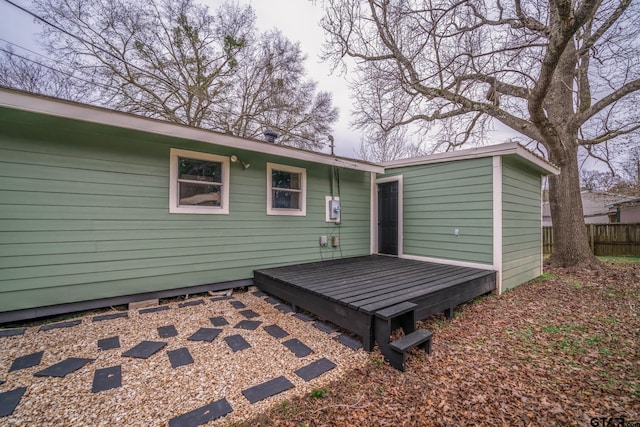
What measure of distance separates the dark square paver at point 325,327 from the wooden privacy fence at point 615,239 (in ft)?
38.0

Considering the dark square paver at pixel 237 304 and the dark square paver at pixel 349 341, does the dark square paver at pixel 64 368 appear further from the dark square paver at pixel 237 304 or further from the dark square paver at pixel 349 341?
the dark square paver at pixel 349 341

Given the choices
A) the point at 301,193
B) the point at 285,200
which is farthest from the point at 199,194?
the point at 301,193

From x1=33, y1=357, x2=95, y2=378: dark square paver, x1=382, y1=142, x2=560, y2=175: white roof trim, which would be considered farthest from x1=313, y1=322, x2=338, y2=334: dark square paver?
x1=382, y1=142, x2=560, y2=175: white roof trim

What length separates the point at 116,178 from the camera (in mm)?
3455

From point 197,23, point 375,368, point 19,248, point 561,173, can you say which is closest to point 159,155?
point 19,248

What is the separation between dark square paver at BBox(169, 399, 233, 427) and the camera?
1573mm

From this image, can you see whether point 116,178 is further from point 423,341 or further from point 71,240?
point 423,341

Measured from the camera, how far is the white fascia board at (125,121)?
8.71 ft

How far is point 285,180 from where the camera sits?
506cm

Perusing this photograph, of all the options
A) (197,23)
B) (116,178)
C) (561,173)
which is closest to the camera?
(116,178)

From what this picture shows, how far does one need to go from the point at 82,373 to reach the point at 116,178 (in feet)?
7.84

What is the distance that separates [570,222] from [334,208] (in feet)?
19.9

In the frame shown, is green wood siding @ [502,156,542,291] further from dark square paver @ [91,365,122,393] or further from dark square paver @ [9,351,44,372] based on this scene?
dark square paver @ [9,351,44,372]

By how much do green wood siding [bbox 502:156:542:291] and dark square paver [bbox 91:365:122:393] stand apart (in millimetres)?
5343
